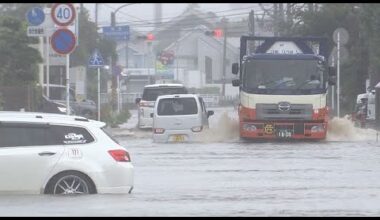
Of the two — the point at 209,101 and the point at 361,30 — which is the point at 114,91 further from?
the point at 209,101

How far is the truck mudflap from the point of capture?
92.3 feet

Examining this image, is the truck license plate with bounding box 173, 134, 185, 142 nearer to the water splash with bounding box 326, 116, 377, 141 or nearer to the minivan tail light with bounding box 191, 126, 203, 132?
the minivan tail light with bounding box 191, 126, 203, 132

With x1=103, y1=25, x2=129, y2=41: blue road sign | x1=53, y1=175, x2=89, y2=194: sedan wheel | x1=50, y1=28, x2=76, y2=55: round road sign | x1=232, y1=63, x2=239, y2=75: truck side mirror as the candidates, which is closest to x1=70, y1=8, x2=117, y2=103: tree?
x1=103, y1=25, x2=129, y2=41: blue road sign

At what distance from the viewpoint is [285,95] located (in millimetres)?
28094

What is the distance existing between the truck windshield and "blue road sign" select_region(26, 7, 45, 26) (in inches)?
241

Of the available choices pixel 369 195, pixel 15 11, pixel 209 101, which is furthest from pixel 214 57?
pixel 369 195

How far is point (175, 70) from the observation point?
335 ft

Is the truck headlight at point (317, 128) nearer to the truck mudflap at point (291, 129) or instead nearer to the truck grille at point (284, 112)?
the truck mudflap at point (291, 129)

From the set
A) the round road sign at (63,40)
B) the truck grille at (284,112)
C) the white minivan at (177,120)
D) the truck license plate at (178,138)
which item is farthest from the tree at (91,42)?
the round road sign at (63,40)

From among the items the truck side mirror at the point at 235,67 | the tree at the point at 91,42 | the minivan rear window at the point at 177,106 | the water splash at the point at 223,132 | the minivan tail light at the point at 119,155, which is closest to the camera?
the minivan tail light at the point at 119,155

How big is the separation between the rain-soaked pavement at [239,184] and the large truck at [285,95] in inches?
27.5

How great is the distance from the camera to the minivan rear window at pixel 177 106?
1208 inches

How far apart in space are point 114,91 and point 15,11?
66.2 ft

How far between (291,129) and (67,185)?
47.8 feet
